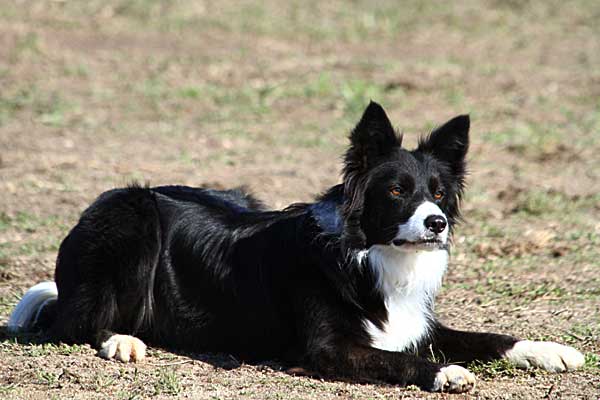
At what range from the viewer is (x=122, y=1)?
18.6 meters

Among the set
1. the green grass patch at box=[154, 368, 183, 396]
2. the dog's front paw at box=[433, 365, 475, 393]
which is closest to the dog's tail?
the green grass patch at box=[154, 368, 183, 396]

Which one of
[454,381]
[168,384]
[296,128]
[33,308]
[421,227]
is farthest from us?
[296,128]

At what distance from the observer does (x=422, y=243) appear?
5.74 meters

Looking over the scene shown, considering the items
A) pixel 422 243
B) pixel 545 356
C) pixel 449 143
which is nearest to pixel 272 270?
pixel 422 243

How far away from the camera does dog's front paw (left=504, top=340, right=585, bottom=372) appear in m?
5.91

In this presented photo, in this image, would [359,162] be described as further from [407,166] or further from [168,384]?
[168,384]

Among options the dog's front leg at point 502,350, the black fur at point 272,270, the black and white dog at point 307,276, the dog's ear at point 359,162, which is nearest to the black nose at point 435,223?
the black and white dog at point 307,276

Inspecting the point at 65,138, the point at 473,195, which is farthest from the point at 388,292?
the point at 65,138

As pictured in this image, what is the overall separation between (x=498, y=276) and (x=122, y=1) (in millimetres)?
12215

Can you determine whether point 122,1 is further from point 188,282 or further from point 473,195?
point 188,282

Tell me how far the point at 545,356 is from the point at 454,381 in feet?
2.45

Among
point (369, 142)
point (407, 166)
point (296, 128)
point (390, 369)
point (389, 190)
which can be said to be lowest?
point (390, 369)

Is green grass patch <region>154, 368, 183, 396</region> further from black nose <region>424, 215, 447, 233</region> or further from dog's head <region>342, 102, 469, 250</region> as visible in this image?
black nose <region>424, 215, 447, 233</region>

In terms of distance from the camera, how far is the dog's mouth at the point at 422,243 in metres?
5.71
